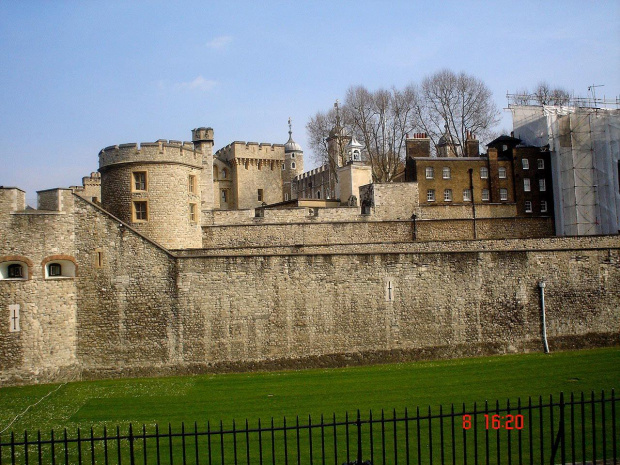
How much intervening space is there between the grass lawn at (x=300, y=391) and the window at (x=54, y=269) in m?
3.55

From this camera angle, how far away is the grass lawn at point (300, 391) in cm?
1612

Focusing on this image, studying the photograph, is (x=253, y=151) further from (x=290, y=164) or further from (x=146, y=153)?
(x=146, y=153)

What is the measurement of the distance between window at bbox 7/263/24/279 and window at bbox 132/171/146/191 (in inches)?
249

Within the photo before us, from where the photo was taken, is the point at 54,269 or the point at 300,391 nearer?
the point at 300,391

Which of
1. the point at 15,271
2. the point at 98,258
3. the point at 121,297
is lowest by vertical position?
the point at 121,297

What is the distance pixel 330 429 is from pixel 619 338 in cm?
1558

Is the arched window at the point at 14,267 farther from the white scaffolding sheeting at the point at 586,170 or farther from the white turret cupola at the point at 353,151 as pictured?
the white turret cupola at the point at 353,151

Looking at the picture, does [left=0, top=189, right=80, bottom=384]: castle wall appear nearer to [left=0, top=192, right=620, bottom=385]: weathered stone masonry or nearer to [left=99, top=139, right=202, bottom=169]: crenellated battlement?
[left=0, top=192, right=620, bottom=385]: weathered stone masonry

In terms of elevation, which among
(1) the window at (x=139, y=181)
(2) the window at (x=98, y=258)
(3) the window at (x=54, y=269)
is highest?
(1) the window at (x=139, y=181)

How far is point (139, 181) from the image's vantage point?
87.9 ft

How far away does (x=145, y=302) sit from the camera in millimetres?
22188

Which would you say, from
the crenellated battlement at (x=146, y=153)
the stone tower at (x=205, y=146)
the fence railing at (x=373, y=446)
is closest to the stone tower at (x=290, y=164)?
the stone tower at (x=205, y=146)

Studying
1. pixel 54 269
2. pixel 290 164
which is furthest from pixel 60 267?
pixel 290 164

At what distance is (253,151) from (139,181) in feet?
85.8
